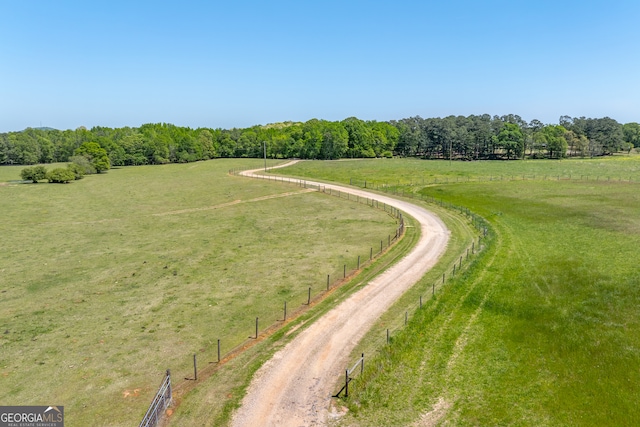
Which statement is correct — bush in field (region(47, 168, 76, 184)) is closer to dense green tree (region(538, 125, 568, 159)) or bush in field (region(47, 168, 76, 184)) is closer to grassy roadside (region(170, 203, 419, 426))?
grassy roadside (region(170, 203, 419, 426))

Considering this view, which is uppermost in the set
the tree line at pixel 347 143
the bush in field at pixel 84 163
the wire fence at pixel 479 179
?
the tree line at pixel 347 143

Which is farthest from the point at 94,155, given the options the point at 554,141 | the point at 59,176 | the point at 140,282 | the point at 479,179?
the point at 554,141

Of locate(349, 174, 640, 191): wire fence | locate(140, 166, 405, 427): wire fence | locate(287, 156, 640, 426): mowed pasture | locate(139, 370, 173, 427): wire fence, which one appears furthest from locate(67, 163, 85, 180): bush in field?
locate(139, 370, 173, 427): wire fence

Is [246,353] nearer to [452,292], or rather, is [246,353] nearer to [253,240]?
[452,292]

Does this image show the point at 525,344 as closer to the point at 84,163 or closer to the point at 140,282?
the point at 140,282

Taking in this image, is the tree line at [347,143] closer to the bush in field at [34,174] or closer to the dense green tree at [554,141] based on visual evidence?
the dense green tree at [554,141]

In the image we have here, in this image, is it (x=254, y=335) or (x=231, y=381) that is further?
(x=254, y=335)

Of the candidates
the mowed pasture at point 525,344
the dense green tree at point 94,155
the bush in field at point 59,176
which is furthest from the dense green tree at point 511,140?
the bush in field at point 59,176
